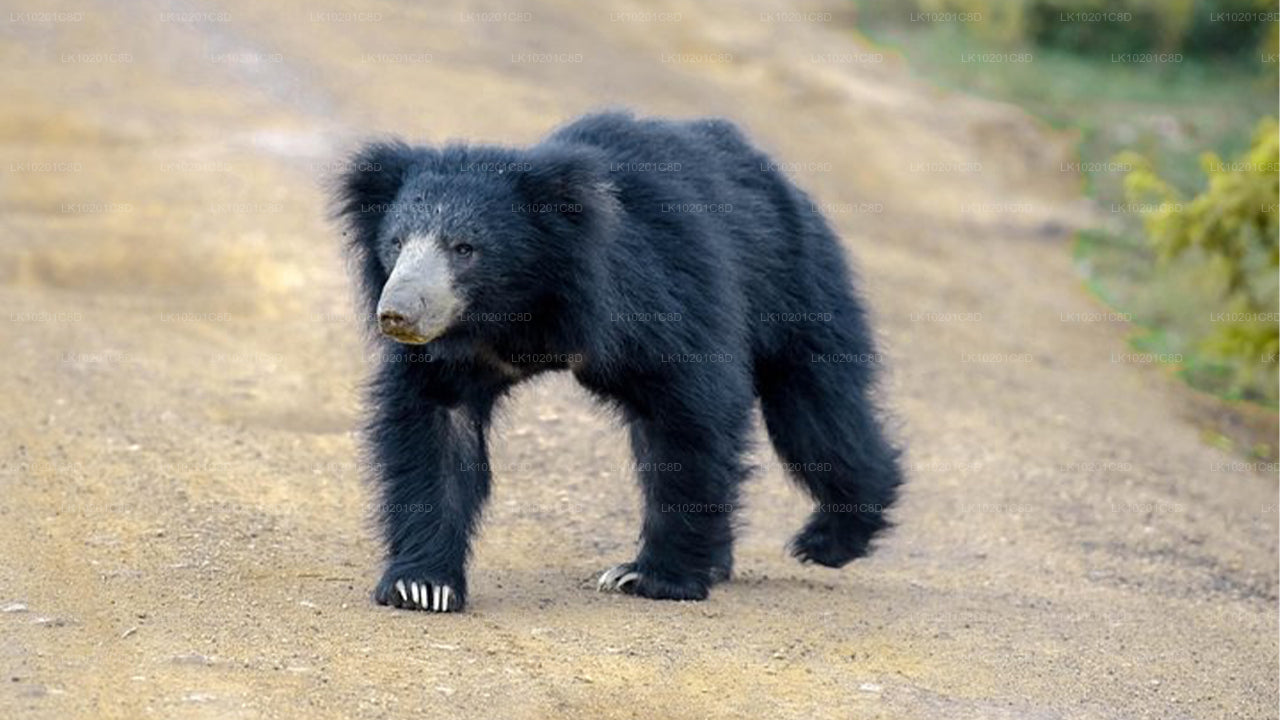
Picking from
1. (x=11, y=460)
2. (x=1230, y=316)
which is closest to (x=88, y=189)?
(x=11, y=460)

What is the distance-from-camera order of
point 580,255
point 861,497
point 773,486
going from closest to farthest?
point 580,255, point 861,497, point 773,486

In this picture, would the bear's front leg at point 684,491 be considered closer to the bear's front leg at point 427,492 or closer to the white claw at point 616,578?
the white claw at point 616,578

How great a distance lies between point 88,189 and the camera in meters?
13.9

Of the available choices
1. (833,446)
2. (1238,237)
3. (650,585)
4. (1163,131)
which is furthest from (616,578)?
(1163,131)

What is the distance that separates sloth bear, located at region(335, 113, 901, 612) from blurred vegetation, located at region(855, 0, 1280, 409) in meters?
6.38

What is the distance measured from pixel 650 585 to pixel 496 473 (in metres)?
2.25

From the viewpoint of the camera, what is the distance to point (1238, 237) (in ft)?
42.4

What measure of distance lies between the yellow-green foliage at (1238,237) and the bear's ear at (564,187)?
23.7 ft

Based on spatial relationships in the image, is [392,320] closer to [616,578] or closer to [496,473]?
[616,578]

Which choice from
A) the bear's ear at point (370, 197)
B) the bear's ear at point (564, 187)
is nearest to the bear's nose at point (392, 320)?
the bear's ear at point (370, 197)

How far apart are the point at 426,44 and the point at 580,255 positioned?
14.6m

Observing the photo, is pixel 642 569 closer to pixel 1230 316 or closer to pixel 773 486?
pixel 773 486

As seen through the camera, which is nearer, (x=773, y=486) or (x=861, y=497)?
(x=861, y=497)

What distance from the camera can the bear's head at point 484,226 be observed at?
244 inches
